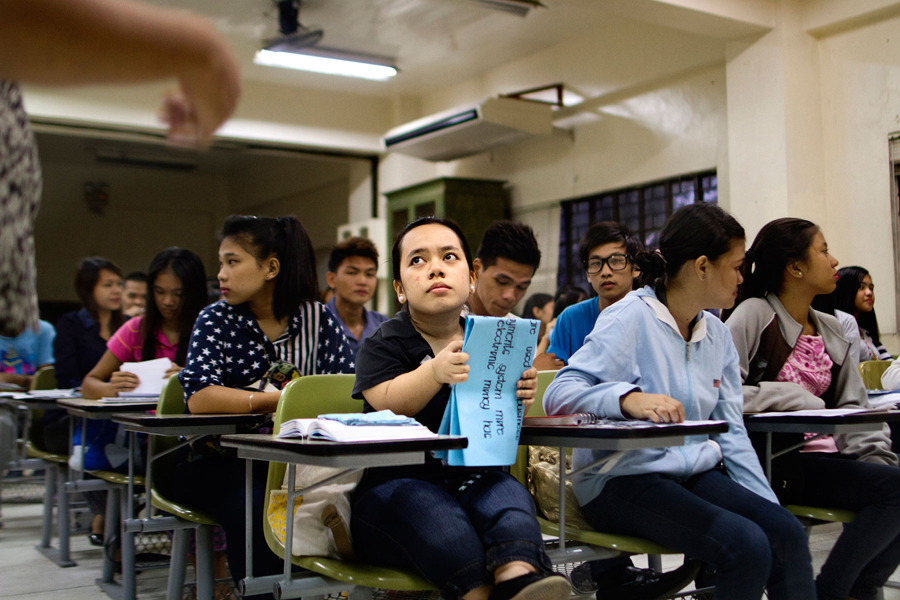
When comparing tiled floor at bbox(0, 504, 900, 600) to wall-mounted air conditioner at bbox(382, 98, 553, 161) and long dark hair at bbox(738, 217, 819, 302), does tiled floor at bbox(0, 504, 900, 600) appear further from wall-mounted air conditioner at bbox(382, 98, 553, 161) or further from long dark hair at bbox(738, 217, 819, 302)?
wall-mounted air conditioner at bbox(382, 98, 553, 161)

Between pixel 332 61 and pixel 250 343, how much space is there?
5.00 meters

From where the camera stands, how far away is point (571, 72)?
697cm

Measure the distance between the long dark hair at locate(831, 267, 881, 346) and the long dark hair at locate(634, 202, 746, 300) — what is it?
94.1 inches

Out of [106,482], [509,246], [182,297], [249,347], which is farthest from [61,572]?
[509,246]

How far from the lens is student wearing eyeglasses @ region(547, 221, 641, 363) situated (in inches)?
117

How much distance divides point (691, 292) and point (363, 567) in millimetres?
1073

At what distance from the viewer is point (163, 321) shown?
3.27m

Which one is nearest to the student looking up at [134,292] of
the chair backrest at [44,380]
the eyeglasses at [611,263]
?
the chair backrest at [44,380]

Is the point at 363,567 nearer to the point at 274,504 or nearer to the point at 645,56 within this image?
the point at 274,504

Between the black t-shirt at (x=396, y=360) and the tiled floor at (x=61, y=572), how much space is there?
5.86 feet

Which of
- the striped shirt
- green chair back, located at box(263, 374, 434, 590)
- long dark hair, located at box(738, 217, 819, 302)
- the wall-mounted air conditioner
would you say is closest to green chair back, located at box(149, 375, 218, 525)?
the striped shirt

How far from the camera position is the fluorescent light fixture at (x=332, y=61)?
6.65m

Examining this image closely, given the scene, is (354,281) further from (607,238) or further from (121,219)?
(121,219)

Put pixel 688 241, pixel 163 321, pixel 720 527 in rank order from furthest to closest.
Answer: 1. pixel 163 321
2. pixel 688 241
3. pixel 720 527
